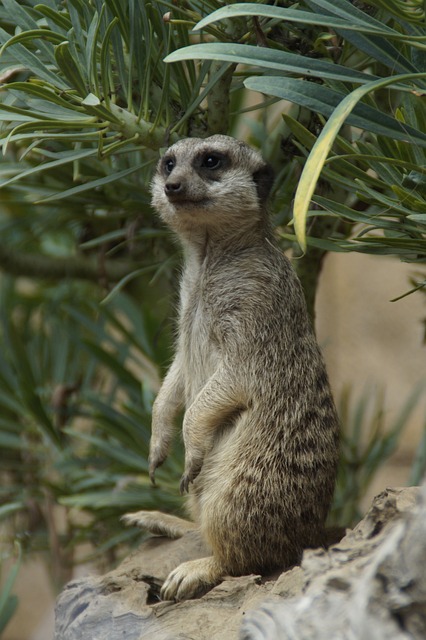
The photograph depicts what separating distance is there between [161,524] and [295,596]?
78 cm

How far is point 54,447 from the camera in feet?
8.27

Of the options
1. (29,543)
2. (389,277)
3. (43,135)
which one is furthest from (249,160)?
(389,277)

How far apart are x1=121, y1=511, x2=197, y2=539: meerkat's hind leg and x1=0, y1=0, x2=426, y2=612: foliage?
0.29 metres

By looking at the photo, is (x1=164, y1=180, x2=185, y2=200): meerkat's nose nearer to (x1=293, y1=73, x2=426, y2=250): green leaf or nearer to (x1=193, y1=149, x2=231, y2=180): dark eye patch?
(x1=193, y1=149, x2=231, y2=180): dark eye patch

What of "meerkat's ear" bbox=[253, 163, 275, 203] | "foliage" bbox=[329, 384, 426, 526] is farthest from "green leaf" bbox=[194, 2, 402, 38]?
"foliage" bbox=[329, 384, 426, 526]

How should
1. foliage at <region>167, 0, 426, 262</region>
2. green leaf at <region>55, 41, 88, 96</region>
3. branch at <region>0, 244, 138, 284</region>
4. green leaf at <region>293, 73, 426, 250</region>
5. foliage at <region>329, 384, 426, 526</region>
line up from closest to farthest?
green leaf at <region>293, 73, 426, 250</region>
foliage at <region>167, 0, 426, 262</region>
green leaf at <region>55, 41, 88, 96</region>
foliage at <region>329, 384, 426, 526</region>
branch at <region>0, 244, 138, 284</region>

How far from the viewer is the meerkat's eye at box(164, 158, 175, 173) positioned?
1.62 meters

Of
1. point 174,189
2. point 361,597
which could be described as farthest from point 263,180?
point 361,597

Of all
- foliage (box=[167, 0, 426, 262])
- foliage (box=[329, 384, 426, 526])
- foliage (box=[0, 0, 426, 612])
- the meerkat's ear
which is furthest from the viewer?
foliage (box=[329, 384, 426, 526])

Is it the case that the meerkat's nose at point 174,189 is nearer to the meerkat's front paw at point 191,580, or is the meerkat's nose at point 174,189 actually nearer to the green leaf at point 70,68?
the green leaf at point 70,68

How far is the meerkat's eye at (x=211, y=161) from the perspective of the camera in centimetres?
165

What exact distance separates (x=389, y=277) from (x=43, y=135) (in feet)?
8.80

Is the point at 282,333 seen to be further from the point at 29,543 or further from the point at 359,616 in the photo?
the point at 29,543

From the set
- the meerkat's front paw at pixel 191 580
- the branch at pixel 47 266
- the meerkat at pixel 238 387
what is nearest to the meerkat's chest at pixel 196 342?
the meerkat at pixel 238 387
